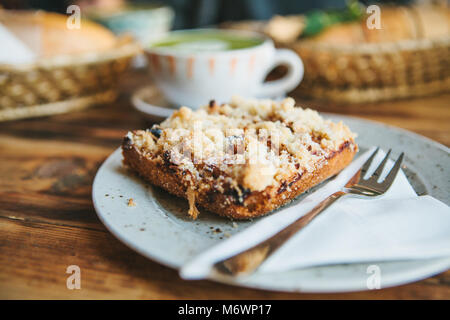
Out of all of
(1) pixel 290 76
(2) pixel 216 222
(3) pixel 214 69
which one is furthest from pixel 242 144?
(1) pixel 290 76

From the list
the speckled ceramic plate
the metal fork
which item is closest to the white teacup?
the speckled ceramic plate

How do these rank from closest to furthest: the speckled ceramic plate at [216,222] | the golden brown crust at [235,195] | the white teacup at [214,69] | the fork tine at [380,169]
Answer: the speckled ceramic plate at [216,222] < the golden brown crust at [235,195] < the fork tine at [380,169] < the white teacup at [214,69]

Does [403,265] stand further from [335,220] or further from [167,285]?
[167,285]

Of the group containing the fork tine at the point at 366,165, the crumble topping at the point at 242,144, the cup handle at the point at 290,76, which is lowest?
the fork tine at the point at 366,165

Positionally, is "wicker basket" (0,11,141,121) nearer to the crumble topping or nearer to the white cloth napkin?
the crumble topping

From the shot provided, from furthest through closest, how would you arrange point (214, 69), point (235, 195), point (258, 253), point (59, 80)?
point (59, 80)
point (214, 69)
point (235, 195)
point (258, 253)

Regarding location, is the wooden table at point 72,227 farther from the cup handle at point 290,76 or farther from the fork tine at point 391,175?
the cup handle at point 290,76

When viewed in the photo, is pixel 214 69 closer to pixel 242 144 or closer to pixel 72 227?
pixel 242 144

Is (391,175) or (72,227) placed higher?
(391,175)

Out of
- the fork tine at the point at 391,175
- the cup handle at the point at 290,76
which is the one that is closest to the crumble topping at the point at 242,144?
the fork tine at the point at 391,175
